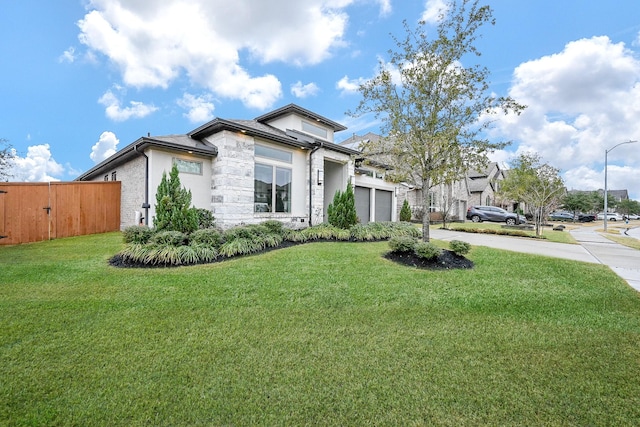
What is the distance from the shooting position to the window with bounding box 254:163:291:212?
10.3 meters

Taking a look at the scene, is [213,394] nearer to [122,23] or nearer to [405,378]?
[405,378]

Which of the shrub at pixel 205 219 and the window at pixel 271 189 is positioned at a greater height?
the window at pixel 271 189

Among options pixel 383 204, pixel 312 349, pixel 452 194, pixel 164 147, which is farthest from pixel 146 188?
pixel 452 194

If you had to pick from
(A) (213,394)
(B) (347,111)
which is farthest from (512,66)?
(A) (213,394)

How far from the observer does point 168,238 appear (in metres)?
6.57

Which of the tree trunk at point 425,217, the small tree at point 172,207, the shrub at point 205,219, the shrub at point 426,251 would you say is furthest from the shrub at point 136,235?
the tree trunk at point 425,217

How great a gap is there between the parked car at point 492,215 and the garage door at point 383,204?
41.8ft

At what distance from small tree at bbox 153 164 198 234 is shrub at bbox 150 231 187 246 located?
1.74 feet

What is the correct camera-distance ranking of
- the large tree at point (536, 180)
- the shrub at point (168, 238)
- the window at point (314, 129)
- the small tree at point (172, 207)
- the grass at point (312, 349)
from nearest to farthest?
the grass at point (312, 349), the shrub at point (168, 238), the small tree at point (172, 207), the window at point (314, 129), the large tree at point (536, 180)

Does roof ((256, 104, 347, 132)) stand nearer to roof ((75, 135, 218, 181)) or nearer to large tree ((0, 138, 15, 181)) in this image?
roof ((75, 135, 218, 181))

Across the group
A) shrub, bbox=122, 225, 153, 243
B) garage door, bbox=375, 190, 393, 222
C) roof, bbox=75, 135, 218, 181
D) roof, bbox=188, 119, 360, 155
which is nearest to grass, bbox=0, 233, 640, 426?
shrub, bbox=122, 225, 153, 243

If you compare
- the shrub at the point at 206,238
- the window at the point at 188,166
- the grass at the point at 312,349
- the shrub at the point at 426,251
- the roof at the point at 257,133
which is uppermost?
the roof at the point at 257,133

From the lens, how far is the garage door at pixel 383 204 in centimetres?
1644

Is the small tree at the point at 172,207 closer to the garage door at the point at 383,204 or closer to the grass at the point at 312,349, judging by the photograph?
the grass at the point at 312,349
